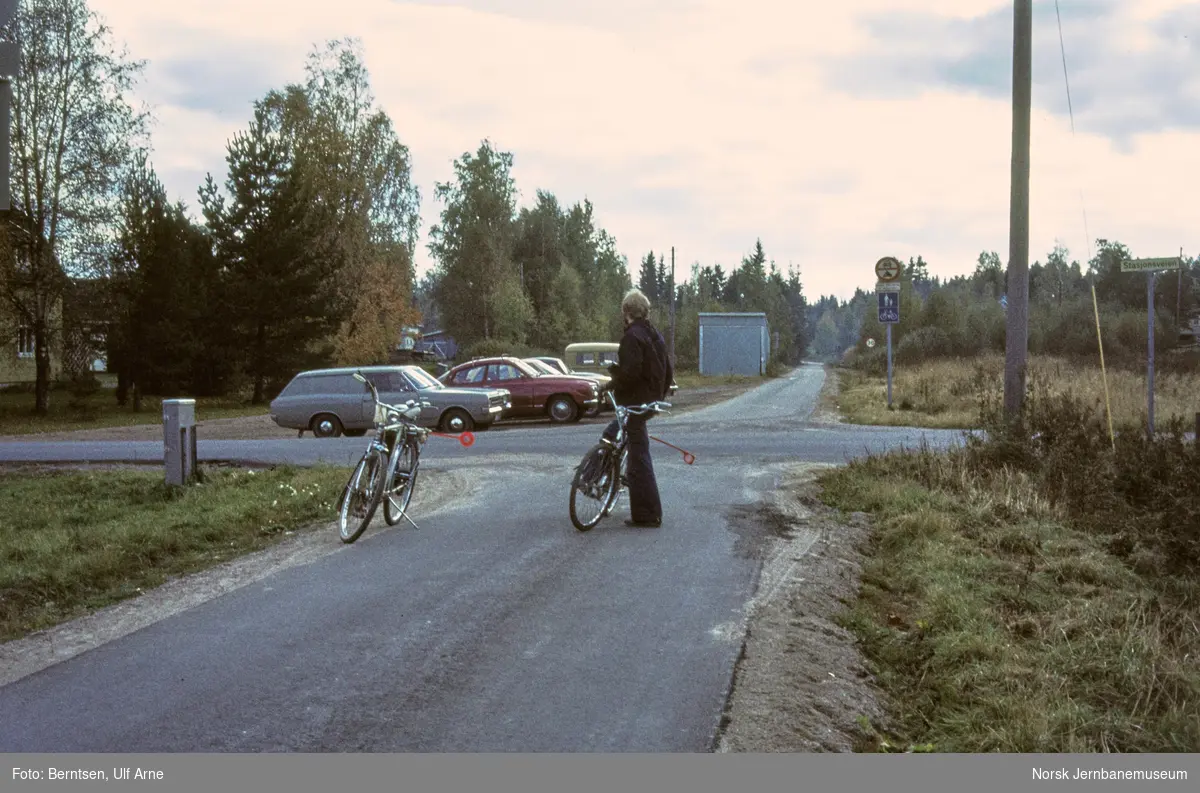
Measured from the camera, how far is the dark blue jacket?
8695 millimetres

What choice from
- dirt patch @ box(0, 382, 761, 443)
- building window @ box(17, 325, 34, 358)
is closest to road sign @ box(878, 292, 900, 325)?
dirt patch @ box(0, 382, 761, 443)

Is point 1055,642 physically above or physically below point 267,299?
below

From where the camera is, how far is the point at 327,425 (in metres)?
22.5

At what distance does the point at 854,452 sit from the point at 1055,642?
950 cm

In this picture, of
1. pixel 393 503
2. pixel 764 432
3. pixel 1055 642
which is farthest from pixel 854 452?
pixel 1055 642

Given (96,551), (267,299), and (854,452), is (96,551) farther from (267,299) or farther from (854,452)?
(267,299)

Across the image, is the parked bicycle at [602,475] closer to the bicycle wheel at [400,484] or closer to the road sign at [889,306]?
the bicycle wheel at [400,484]

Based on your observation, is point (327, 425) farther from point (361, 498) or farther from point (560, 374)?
point (361, 498)

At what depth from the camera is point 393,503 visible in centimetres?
907

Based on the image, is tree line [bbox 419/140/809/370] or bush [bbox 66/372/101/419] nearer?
bush [bbox 66/372/101/419]

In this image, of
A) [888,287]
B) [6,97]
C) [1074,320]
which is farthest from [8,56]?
[1074,320]

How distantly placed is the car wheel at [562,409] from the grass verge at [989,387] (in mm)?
5886

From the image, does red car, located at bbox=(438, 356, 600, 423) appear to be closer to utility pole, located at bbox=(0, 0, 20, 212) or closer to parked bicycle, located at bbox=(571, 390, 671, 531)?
parked bicycle, located at bbox=(571, 390, 671, 531)

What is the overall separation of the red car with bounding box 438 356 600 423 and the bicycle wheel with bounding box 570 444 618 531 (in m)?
15.2
